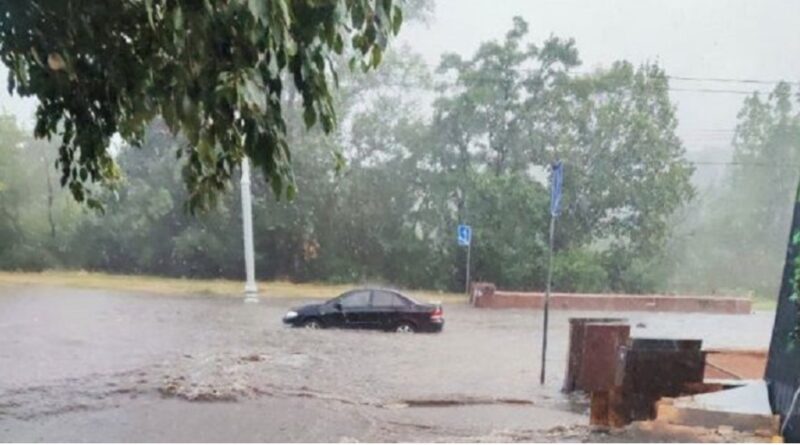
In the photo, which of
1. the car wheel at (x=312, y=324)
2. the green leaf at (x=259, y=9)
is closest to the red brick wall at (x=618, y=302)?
the car wheel at (x=312, y=324)

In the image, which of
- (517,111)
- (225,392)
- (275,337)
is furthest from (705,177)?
(225,392)

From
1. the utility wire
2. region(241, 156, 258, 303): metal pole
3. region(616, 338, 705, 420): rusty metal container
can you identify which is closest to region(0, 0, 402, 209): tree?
region(241, 156, 258, 303): metal pole

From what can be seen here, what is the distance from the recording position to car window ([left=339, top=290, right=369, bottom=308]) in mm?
2378

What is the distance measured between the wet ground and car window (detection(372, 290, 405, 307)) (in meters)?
0.10

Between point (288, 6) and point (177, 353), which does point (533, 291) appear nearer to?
point (177, 353)

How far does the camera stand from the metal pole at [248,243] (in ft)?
6.92

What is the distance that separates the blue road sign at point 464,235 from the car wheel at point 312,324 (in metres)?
0.46

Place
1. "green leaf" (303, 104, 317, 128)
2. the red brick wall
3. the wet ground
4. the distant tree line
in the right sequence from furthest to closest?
the red brick wall
the distant tree line
the wet ground
"green leaf" (303, 104, 317, 128)

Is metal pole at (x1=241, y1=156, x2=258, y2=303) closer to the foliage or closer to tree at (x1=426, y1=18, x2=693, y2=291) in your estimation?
tree at (x1=426, y1=18, x2=693, y2=291)

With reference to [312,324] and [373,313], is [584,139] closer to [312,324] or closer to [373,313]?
[373,313]

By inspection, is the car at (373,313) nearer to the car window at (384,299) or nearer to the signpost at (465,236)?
the car window at (384,299)

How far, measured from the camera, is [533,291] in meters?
2.36

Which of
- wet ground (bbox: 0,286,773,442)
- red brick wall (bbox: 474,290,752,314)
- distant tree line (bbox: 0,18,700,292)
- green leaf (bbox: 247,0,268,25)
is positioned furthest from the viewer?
red brick wall (bbox: 474,290,752,314)

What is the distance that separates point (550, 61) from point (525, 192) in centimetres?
36
